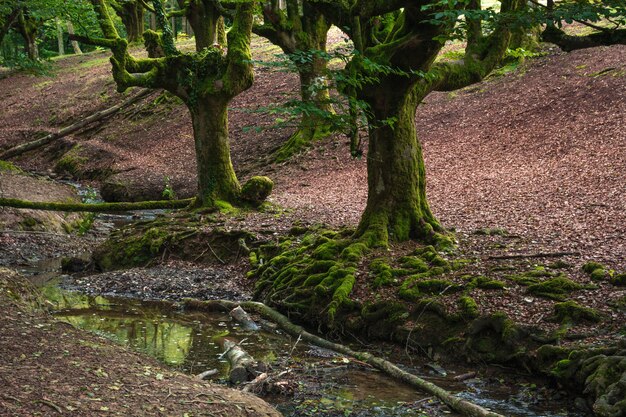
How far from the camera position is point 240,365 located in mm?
8242

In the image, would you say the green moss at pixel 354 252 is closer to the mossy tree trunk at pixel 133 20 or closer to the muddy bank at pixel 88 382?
the muddy bank at pixel 88 382

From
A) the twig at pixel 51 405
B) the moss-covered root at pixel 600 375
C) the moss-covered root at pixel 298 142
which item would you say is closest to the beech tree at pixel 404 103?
the moss-covered root at pixel 600 375

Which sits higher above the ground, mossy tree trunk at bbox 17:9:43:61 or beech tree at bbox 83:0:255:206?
mossy tree trunk at bbox 17:9:43:61

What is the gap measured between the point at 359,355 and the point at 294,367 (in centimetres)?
88

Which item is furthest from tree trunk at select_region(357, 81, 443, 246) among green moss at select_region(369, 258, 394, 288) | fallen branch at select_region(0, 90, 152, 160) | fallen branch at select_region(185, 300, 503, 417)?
fallen branch at select_region(0, 90, 152, 160)

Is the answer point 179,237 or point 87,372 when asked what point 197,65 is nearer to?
point 179,237

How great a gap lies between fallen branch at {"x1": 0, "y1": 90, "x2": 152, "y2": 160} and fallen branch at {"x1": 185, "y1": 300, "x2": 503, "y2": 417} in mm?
19511

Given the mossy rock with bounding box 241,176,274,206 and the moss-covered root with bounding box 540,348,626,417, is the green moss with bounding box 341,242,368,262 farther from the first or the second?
the mossy rock with bounding box 241,176,274,206

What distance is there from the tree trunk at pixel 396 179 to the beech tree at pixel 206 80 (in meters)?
5.39

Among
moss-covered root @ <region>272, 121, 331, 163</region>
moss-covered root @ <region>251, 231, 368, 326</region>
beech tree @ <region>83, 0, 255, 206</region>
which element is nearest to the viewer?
moss-covered root @ <region>251, 231, 368, 326</region>

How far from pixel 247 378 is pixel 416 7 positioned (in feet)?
19.0

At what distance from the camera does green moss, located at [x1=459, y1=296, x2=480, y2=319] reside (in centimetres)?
898

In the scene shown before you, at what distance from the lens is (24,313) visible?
28.7ft

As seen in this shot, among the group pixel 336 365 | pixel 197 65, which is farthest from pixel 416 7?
pixel 197 65
